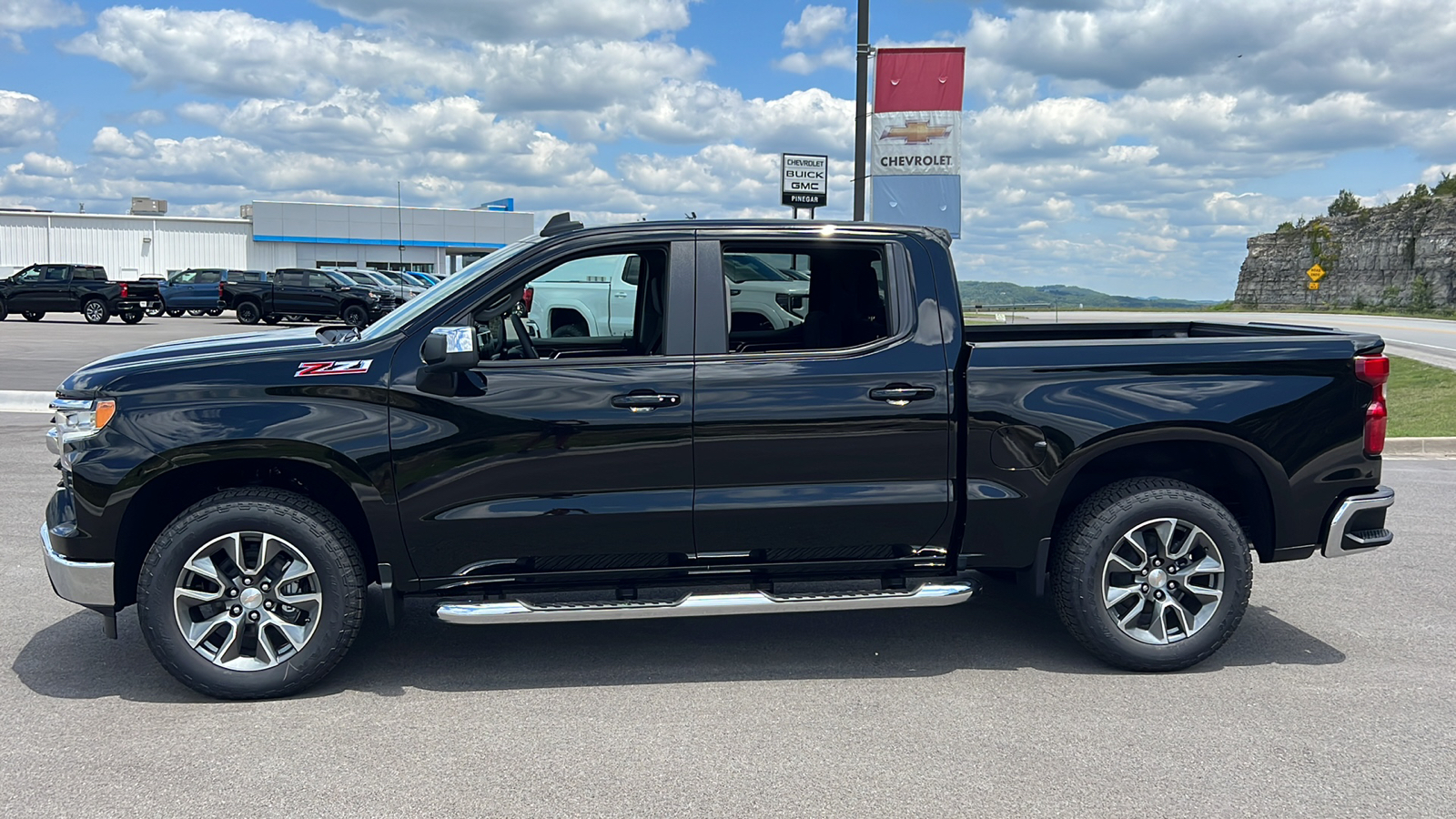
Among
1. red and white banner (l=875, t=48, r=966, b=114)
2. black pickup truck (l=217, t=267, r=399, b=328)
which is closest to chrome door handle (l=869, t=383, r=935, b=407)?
red and white banner (l=875, t=48, r=966, b=114)

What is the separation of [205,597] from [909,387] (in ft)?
9.79

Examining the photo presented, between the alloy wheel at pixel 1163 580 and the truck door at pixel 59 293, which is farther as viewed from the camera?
the truck door at pixel 59 293

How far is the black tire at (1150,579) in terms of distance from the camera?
16.0 feet

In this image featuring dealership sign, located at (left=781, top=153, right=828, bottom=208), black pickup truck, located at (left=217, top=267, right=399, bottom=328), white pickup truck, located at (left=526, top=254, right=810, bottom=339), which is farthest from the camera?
black pickup truck, located at (left=217, top=267, right=399, bottom=328)

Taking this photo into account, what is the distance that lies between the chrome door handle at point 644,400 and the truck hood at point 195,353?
1.25 meters

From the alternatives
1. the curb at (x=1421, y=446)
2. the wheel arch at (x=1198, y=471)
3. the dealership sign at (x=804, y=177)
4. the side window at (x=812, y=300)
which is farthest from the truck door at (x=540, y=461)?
the dealership sign at (x=804, y=177)

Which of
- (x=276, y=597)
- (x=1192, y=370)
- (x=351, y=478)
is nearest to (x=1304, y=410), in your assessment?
(x=1192, y=370)

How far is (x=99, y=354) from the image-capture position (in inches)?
832

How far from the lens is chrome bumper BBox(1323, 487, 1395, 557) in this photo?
5.00 meters

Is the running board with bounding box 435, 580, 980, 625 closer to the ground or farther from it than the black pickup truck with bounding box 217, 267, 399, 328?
closer to the ground

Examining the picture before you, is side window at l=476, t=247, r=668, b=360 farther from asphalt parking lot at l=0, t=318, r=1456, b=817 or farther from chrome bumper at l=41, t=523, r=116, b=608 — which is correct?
chrome bumper at l=41, t=523, r=116, b=608

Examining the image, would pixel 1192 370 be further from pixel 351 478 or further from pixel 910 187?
pixel 910 187

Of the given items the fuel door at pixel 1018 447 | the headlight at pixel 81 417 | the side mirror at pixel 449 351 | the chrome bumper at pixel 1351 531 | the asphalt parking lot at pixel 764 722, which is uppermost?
the side mirror at pixel 449 351

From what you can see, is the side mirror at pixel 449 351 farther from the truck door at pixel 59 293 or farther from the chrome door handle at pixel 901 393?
the truck door at pixel 59 293
